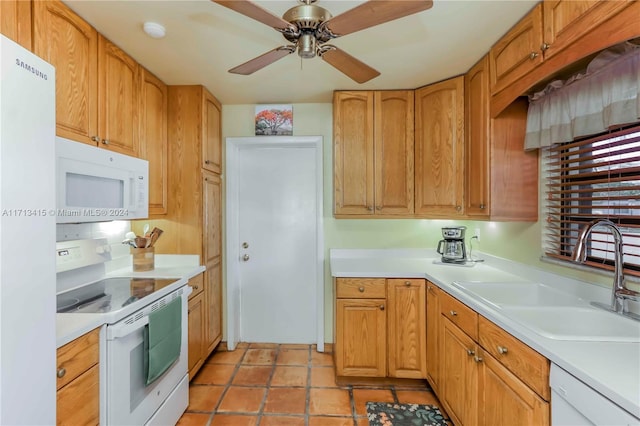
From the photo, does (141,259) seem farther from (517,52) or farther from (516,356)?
(517,52)

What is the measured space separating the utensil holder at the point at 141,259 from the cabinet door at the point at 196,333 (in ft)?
1.35

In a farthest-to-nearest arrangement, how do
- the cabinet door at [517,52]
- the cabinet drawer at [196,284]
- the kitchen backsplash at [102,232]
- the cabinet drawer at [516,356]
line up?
the cabinet drawer at [196,284]
the kitchen backsplash at [102,232]
the cabinet door at [517,52]
the cabinet drawer at [516,356]

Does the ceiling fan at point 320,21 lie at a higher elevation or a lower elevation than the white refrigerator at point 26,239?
higher

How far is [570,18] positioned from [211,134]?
95.8 inches

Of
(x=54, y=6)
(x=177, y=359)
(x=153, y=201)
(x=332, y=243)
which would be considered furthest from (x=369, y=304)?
(x=54, y=6)

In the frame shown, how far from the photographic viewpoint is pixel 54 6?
1.42 metres

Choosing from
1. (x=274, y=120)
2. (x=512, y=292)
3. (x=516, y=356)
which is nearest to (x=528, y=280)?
(x=512, y=292)

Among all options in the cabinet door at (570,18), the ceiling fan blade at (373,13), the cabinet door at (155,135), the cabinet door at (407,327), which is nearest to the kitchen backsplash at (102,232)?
the cabinet door at (155,135)

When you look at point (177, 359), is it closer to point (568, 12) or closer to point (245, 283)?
point (245, 283)

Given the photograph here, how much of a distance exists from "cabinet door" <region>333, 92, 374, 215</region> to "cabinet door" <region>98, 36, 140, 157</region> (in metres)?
1.49

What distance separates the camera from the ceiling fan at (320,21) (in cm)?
108

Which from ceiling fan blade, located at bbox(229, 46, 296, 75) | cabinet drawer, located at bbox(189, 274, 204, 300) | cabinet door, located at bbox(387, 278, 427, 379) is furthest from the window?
cabinet drawer, located at bbox(189, 274, 204, 300)

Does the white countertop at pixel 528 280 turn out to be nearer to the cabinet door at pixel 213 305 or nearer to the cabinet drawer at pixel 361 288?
the cabinet drawer at pixel 361 288

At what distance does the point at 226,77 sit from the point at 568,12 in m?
2.06
